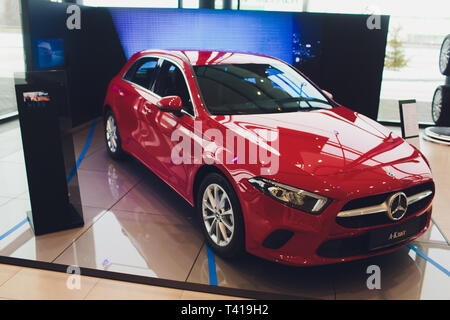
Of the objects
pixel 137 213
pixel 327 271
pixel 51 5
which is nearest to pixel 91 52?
pixel 51 5

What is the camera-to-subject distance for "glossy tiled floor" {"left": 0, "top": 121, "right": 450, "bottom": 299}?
2686 mm

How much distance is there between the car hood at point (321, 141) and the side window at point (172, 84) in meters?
0.43

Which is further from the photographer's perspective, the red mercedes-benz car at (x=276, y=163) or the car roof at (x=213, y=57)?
the car roof at (x=213, y=57)

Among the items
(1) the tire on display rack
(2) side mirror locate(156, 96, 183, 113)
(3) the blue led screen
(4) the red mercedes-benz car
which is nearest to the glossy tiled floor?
(4) the red mercedes-benz car

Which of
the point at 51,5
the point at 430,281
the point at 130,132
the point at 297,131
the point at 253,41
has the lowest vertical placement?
the point at 430,281

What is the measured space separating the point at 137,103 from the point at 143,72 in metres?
0.38

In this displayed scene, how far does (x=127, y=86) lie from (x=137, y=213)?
58.9 inches

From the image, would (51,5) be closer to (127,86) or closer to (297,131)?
(127,86)

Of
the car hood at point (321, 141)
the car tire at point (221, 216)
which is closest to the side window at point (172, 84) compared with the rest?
the car hood at point (321, 141)

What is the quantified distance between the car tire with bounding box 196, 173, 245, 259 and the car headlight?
27cm

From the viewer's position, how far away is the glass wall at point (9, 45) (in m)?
6.04

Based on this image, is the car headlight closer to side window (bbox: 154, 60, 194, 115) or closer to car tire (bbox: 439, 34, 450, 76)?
side window (bbox: 154, 60, 194, 115)

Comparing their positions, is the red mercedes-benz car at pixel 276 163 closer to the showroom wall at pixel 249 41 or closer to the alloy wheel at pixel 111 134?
the alloy wheel at pixel 111 134

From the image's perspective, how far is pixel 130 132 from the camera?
429 cm
